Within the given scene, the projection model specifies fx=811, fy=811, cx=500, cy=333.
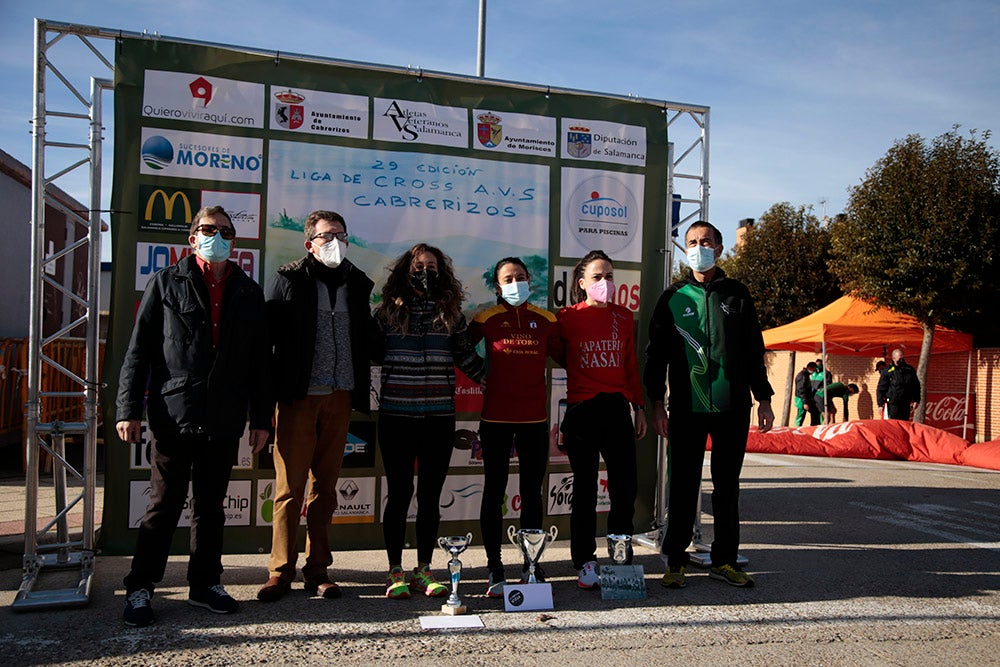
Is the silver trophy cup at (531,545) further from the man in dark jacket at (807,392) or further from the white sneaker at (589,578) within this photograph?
the man in dark jacket at (807,392)

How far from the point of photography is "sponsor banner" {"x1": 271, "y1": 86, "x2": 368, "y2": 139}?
541cm

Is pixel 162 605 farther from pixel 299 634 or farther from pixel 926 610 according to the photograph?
pixel 926 610

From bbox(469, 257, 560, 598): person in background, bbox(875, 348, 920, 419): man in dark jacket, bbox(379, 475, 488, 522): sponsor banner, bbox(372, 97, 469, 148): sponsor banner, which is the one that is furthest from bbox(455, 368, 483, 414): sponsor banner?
bbox(875, 348, 920, 419): man in dark jacket

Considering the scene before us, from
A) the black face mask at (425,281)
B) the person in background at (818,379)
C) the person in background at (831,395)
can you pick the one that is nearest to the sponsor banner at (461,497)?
the black face mask at (425,281)

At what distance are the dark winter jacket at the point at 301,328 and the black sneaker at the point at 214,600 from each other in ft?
3.50

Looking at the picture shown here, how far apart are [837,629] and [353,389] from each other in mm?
2909

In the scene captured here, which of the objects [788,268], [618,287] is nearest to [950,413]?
[788,268]

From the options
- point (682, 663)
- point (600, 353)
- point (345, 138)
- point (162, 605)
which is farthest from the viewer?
point (345, 138)

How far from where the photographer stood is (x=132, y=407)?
163 inches

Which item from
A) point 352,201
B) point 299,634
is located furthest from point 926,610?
point 352,201

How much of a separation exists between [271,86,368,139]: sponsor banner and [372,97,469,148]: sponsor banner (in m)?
0.12

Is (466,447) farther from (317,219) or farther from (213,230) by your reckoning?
(213,230)

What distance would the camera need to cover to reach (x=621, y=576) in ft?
15.5

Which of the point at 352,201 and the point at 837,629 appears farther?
the point at 352,201
